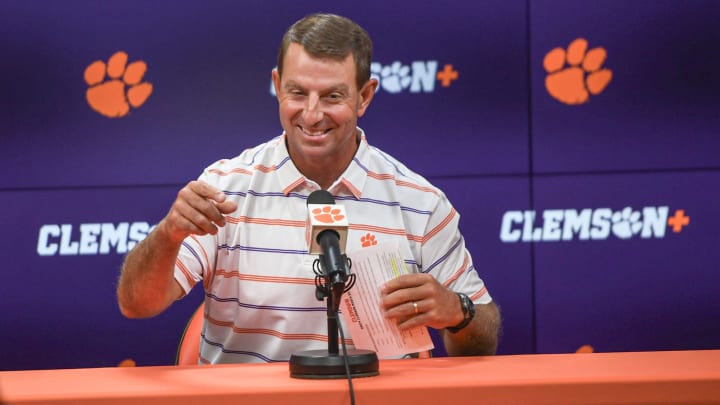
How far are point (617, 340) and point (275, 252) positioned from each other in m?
1.47

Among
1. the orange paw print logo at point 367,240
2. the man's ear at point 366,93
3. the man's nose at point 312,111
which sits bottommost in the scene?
the orange paw print logo at point 367,240

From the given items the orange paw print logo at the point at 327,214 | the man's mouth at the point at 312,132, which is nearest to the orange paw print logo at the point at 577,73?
the man's mouth at the point at 312,132

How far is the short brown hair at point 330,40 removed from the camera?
2.12 m

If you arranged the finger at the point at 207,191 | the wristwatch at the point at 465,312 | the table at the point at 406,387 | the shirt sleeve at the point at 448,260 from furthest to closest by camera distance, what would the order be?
1. the shirt sleeve at the point at 448,260
2. the wristwatch at the point at 465,312
3. the finger at the point at 207,191
4. the table at the point at 406,387

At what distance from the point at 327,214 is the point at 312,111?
0.68 m

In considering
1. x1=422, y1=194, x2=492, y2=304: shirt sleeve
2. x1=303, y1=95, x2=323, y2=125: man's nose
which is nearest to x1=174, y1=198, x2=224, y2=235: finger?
x1=303, y1=95, x2=323, y2=125: man's nose

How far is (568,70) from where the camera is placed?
3.02m

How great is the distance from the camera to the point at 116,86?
298 cm

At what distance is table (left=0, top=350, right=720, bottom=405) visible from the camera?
1353 mm

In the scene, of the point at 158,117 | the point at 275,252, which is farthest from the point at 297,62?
the point at 158,117

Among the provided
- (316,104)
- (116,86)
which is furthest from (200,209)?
(116,86)

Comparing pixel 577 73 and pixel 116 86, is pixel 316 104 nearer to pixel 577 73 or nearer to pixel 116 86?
pixel 116 86

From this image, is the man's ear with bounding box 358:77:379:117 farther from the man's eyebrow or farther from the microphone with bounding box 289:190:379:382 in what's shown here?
the microphone with bounding box 289:190:379:382

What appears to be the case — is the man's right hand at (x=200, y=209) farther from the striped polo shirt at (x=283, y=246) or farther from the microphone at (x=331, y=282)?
the striped polo shirt at (x=283, y=246)
